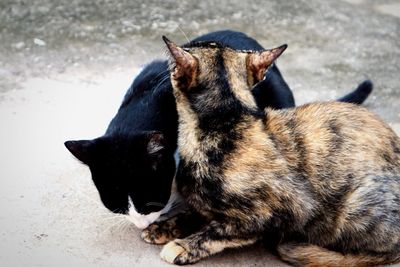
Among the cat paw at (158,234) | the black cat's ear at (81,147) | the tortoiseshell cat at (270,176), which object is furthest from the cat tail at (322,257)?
the black cat's ear at (81,147)

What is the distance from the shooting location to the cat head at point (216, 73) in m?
3.20

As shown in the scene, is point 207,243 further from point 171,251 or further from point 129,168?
point 129,168

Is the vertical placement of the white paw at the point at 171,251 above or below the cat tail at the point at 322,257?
above

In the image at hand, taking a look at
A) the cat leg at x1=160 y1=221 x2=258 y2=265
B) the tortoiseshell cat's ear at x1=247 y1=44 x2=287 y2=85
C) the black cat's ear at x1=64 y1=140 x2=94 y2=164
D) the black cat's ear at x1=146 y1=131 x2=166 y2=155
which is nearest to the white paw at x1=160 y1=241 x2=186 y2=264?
the cat leg at x1=160 y1=221 x2=258 y2=265

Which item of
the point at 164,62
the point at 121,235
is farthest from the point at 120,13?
the point at 121,235

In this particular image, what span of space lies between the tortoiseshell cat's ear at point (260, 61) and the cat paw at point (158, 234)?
86cm

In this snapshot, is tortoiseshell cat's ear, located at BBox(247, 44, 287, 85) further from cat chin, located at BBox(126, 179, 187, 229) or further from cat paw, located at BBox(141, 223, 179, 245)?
cat paw, located at BBox(141, 223, 179, 245)

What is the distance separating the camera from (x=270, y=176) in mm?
3146

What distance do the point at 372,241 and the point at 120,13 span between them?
3378mm

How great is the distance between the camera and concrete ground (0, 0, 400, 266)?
341cm

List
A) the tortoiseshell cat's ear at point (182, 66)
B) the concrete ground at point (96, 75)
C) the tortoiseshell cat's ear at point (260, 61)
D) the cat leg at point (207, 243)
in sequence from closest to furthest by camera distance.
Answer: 1. the tortoiseshell cat's ear at point (182, 66)
2. the cat leg at point (207, 243)
3. the tortoiseshell cat's ear at point (260, 61)
4. the concrete ground at point (96, 75)

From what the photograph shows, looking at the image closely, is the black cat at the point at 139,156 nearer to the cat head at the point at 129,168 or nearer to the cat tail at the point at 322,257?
the cat head at the point at 129,168

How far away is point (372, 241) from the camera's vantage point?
3.24m

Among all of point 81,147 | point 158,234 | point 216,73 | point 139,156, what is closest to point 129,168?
point 139,156
